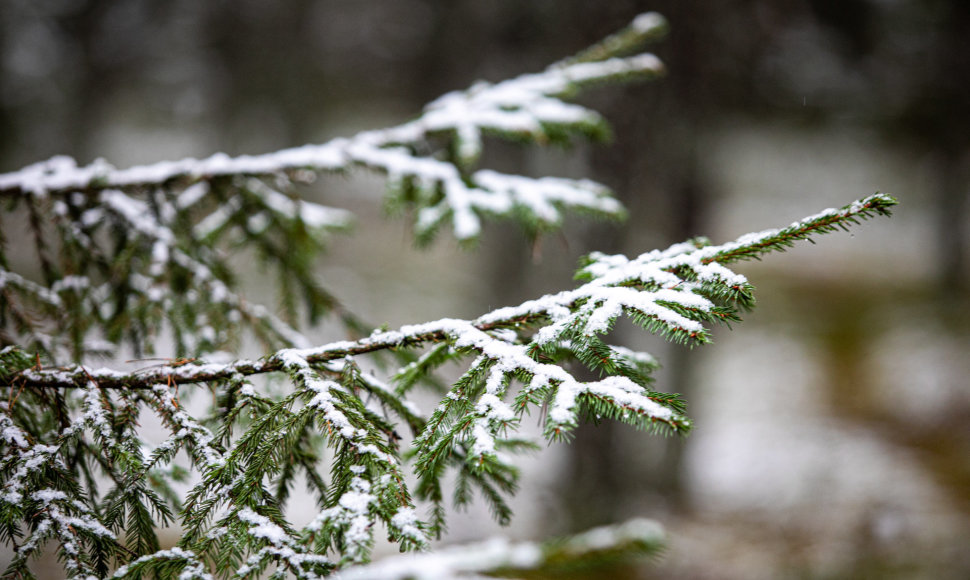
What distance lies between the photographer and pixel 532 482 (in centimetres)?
636

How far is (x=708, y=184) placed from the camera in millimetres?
6035

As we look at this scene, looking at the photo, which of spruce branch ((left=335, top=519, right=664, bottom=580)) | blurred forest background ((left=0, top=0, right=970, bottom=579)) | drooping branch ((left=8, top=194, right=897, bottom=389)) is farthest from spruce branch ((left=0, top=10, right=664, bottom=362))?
spruce branch ((left=335, top=519, right=664, bottom=580))

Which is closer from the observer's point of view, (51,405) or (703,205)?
(51,405)

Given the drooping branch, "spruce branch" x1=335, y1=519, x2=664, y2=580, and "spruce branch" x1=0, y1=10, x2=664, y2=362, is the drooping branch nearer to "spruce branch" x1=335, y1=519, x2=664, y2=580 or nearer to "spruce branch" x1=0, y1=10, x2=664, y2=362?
"spruce branch" x1=335, y1=519, x2=664, y2=580

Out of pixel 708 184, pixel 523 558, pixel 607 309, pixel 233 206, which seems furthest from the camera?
pixel 708 184

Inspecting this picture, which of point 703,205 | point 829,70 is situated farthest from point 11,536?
point 829,70

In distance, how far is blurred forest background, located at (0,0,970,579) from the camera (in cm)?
527

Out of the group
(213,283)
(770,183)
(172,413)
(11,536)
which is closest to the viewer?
(11,536)

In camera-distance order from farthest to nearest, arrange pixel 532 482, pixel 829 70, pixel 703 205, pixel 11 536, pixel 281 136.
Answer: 1. pixel 281 136
2. pixel 829 70
3. pixel 532 482
4. pixel 703 205
5. pixel 11 536

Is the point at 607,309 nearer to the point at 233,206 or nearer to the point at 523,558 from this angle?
the point at 523,558

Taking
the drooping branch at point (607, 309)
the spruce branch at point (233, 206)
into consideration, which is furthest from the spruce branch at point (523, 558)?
the spruce branch at point (233, 206)

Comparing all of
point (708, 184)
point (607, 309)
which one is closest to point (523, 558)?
point (607, 309)

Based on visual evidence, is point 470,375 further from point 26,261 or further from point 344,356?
point 26,261

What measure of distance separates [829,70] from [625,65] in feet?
41.3
